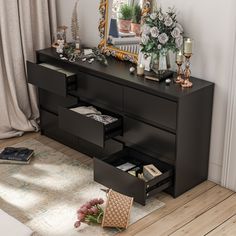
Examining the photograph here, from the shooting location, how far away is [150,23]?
128 inches

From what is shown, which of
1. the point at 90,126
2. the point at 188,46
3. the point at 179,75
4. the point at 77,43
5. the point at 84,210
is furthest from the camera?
the point at 77,43

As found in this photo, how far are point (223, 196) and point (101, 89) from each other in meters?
1.03

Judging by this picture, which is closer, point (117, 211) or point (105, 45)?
point (117, 211)

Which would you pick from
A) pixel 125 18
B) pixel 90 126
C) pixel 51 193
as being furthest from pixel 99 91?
pixel 51 193

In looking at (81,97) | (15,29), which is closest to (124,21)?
(81,97)

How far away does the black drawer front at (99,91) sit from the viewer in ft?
11.1

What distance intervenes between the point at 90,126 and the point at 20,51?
1040mm

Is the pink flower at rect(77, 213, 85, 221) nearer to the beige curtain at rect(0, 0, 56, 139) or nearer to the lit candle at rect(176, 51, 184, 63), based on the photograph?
the lit candle at rect(176, 51, 184, 63)

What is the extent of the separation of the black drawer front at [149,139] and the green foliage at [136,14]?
655 mm

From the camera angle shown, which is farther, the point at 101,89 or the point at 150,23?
the point at 101,89

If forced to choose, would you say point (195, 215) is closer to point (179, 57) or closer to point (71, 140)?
point (179, 57)

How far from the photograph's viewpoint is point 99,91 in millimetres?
3521

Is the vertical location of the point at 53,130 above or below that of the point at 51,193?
above

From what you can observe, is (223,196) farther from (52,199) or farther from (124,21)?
(124,21)
